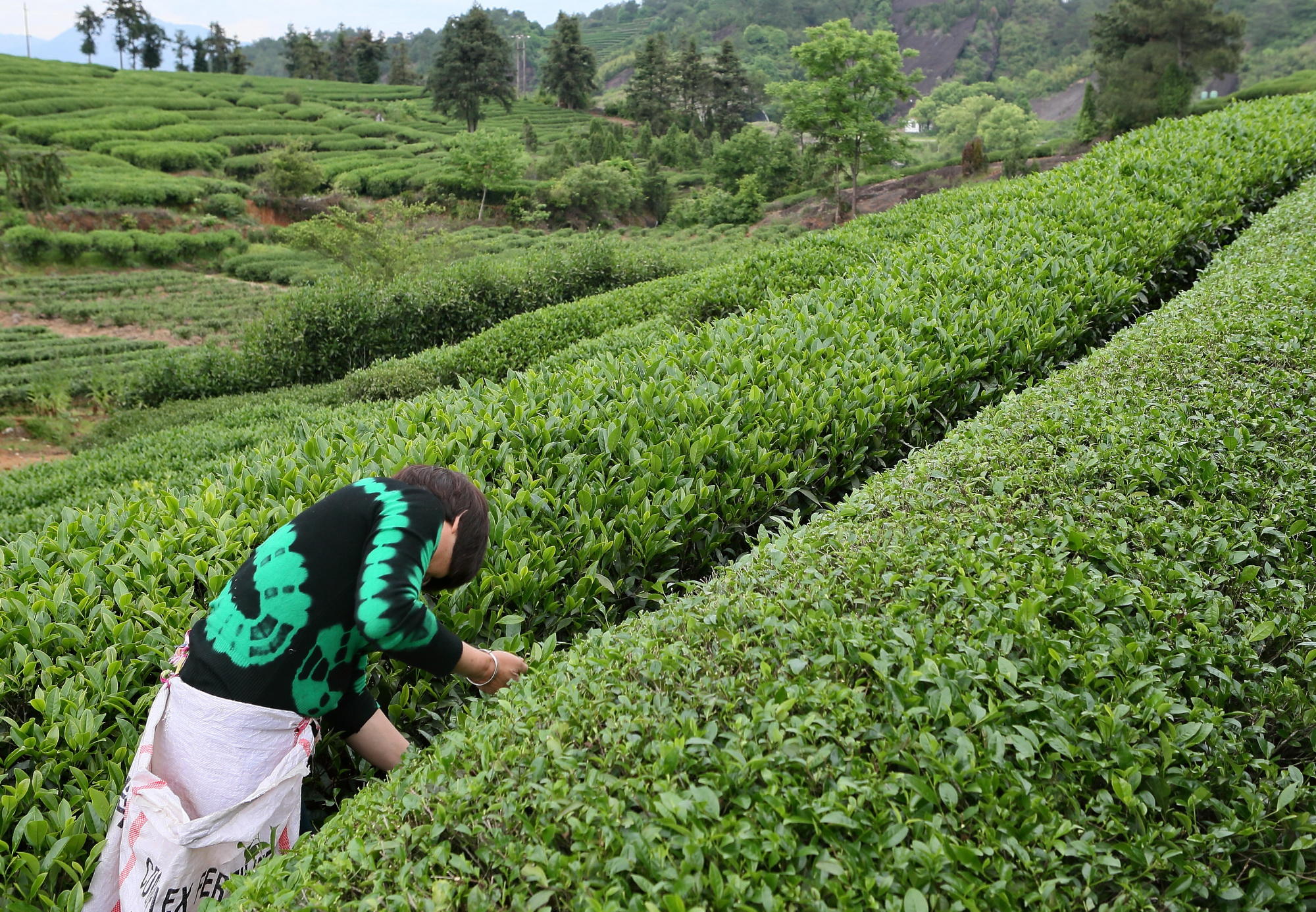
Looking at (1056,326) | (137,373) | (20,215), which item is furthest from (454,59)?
(1056,326)

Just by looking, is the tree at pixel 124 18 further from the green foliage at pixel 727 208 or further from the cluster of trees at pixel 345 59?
the green foliage at pixel 727 208

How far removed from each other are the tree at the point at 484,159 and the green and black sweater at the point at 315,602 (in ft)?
140

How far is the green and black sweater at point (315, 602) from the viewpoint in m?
1.94

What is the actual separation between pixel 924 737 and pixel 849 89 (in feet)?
117

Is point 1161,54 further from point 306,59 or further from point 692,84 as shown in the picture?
point 306,59

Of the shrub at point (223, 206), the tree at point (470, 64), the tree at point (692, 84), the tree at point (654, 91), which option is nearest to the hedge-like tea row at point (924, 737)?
the shrub at point (223, 206)

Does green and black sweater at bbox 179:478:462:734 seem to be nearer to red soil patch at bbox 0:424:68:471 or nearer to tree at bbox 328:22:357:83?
red soil patch at bbox 0:424:68:471

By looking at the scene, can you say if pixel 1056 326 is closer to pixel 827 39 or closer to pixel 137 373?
pixel 137 373

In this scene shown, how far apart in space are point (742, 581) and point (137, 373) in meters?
15.4

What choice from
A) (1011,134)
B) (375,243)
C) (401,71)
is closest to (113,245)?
(375,243)

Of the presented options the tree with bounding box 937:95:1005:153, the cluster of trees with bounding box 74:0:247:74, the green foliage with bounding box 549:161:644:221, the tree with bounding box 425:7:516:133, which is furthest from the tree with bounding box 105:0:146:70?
the tree with bounding box 937:95:1005:153

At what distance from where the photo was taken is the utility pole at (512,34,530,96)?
308ft

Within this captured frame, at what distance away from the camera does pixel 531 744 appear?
182 cm

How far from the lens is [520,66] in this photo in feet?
317
